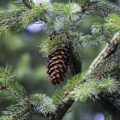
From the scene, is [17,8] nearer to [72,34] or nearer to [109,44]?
A: [72,34]

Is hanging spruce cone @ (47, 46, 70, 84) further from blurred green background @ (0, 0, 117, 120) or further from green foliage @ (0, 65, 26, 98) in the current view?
blurred green background @ (0, 0, 117, 120)

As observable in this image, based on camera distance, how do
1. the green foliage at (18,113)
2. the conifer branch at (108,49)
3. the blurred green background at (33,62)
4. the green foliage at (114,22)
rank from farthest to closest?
1. the blurred green background at (33,62)
2. the conifer branch at (108,49)
3. the green foliage at (18,113)
4. the green foliage at (114,22)

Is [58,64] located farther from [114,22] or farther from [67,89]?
[114,22]

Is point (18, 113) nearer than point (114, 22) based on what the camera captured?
No

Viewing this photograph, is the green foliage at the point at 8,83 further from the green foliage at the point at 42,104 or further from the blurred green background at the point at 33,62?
the blurred green background at the point at 33,62

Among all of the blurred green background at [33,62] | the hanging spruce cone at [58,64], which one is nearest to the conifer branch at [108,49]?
the hanging spruce cone at [58,64]

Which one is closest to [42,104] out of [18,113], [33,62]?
[18,113]
